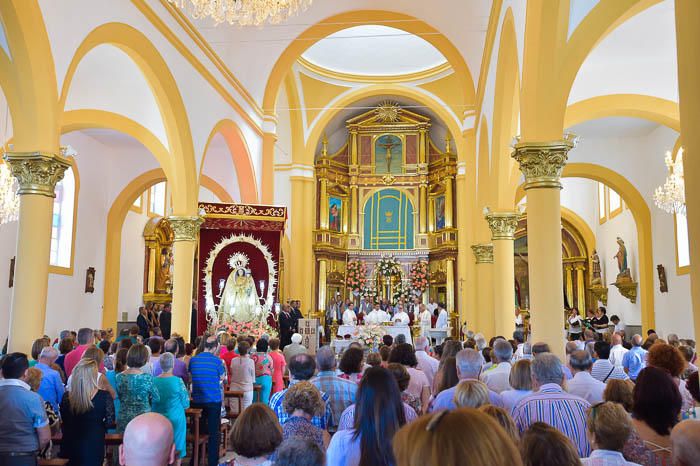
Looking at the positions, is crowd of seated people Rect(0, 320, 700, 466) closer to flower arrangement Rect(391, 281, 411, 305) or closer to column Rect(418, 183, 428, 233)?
flower arrangement Rect(391, 281, 411, 305)

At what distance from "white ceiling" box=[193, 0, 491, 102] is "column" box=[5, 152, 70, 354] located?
6.70 meters

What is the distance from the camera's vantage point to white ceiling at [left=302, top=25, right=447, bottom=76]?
21.7m

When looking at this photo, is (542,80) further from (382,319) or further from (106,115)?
(382,319)

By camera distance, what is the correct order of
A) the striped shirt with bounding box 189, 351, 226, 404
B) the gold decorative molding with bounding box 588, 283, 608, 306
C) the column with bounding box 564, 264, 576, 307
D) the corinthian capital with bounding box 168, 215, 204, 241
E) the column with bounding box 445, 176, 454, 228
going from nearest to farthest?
the striped shirt with bounding box 189, 351, 226, 404
the corinthian capital with bounding box 168, 215, 204, 241
the gold decorative molding with bounding box 588, 283, 608, 306
the column with bounding box 564, 264, 576, 307
the column with bounding box 445, 176, 454, 228

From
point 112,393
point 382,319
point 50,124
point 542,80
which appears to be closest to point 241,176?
point 382,319

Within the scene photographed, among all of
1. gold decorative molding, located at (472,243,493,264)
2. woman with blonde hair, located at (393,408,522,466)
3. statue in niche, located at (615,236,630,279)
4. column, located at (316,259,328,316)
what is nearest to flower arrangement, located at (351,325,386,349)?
gold decorative molding, located at (472,243,493,264)

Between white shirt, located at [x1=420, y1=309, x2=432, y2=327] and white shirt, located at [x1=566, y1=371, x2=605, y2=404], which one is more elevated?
white shirt, located at [x1=420, y1=309, x2=432, y2=327]

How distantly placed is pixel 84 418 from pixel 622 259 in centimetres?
1634

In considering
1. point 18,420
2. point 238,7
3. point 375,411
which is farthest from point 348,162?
point 375,411

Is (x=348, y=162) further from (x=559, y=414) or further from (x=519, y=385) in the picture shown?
(x=559, y=414)

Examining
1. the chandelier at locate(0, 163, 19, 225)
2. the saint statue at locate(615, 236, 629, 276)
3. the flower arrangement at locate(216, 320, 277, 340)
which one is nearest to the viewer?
the chandelier at locate(0, 163, 19, 225)

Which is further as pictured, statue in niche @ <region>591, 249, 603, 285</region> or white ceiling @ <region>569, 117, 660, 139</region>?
statue in niche @ <region>591, 249, 603, 285</region>

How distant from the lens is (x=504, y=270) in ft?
39.6

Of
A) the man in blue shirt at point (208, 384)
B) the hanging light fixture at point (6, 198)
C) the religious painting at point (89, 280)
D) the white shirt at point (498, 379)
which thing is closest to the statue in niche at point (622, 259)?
the white shirt at point (498, 379)
